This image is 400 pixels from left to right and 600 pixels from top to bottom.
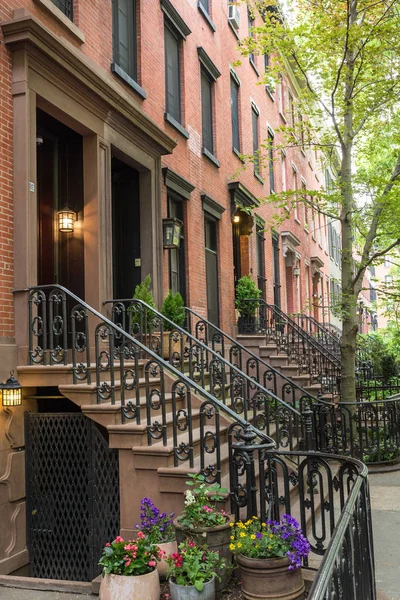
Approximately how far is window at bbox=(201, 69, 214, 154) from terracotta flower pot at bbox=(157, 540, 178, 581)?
9.82m

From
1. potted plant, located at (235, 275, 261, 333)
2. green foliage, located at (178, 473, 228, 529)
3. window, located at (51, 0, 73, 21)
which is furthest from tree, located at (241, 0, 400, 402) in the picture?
green foliage, located at (178, 473, 228, 529)

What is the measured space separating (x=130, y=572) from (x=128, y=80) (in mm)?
7367

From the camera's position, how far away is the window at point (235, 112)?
15727 mm

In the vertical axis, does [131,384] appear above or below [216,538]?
above

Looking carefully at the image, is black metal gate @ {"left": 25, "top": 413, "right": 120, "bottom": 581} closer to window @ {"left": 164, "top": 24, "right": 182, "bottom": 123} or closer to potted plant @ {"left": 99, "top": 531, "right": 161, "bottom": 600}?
potted plant @ {"left": 99, "top": 531, "right": 161, "bottom": 600}

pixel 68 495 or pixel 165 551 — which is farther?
pixel 68 495

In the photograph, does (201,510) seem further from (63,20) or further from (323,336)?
(323,336)

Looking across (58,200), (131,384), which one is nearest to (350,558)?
(131,384)

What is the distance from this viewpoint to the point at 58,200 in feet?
27.5

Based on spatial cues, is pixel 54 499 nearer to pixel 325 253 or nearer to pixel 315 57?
pixel 315 57

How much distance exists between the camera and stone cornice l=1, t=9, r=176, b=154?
20.4 feet

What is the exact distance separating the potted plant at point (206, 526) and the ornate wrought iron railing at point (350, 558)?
1.19 m

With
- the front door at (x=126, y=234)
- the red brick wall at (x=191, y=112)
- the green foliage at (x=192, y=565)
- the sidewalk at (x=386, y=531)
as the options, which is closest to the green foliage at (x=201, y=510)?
the green foliage at (x=192, y=565)

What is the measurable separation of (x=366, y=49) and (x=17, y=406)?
8950mm
